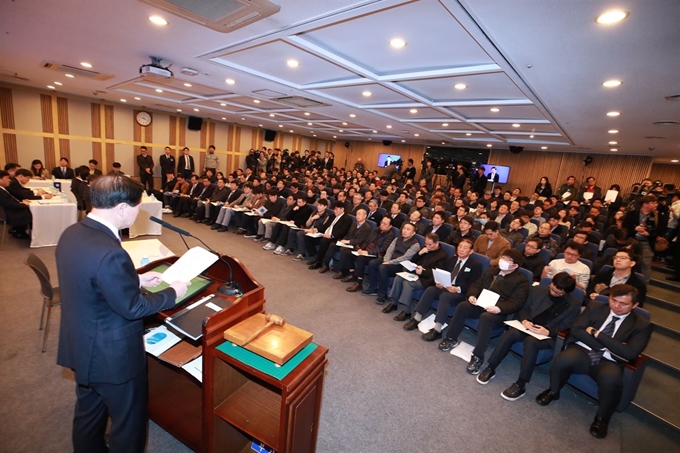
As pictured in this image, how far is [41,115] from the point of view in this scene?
9.52m

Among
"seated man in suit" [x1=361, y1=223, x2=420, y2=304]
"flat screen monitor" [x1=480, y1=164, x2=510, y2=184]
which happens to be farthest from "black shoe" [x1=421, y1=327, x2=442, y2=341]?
"flat screen monitor" [x1=480, y1=164, x2=510, y2=184]

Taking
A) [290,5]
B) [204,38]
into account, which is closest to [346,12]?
[290,5]

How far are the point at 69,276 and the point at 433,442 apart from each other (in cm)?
261

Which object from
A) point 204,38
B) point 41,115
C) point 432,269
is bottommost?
point 432,269

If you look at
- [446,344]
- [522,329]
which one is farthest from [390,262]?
[522,329]

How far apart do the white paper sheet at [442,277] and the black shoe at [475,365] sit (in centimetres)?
91

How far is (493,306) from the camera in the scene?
3.34 m

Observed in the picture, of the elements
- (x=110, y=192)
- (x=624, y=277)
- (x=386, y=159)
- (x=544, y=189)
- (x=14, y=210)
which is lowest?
(x=14, y=210)

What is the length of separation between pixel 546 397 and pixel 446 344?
3.33ft

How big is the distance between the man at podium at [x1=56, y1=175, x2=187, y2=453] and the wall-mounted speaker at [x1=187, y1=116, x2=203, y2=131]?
519 inches

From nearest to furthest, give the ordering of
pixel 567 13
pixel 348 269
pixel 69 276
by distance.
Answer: pixel 69 276 → pixel 567 13 → pixel 348 269

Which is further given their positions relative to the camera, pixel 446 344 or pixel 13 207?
pixel 13 207

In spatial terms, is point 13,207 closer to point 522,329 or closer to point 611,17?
point 522,329

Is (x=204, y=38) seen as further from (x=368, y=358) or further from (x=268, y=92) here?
(x=368, y=358)
